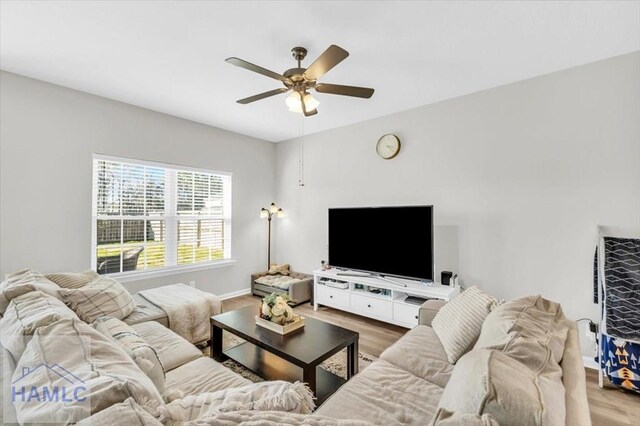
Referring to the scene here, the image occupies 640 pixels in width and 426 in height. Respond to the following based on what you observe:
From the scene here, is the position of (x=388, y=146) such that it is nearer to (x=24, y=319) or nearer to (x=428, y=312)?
(x=428, y=312)

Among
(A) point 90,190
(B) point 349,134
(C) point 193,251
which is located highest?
(B) point 349,134

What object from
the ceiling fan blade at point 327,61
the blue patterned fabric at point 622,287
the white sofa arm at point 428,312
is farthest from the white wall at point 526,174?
the ceiling fan blade at point 327,61

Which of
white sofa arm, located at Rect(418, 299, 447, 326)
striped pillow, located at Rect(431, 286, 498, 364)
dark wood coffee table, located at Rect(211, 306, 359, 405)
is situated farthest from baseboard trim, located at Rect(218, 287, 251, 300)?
striped pillow, located at Rect(431, 286, 498, 364)

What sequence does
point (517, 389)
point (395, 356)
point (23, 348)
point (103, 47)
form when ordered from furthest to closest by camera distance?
1. point (103, 47)
2. point (395, 356)
3. point (23, 348)
4. point (517, 389)

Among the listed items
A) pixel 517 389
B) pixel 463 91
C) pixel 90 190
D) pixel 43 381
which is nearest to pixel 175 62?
pixel 90 190

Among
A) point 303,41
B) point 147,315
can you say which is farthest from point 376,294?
point 303,41

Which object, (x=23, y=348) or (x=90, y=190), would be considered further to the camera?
(x=90, y=190)

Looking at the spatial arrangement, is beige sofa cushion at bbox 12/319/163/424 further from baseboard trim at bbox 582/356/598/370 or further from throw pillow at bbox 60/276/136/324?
baseboard trim at bbox 582/356/598/370

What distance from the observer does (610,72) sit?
2.39 m

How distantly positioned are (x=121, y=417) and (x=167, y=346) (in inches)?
56.8

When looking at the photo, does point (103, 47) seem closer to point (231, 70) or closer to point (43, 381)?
point (231, 70)

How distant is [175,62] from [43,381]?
8.26ft

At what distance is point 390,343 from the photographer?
2941 millimetres

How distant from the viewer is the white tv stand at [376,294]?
3057 millimetres
